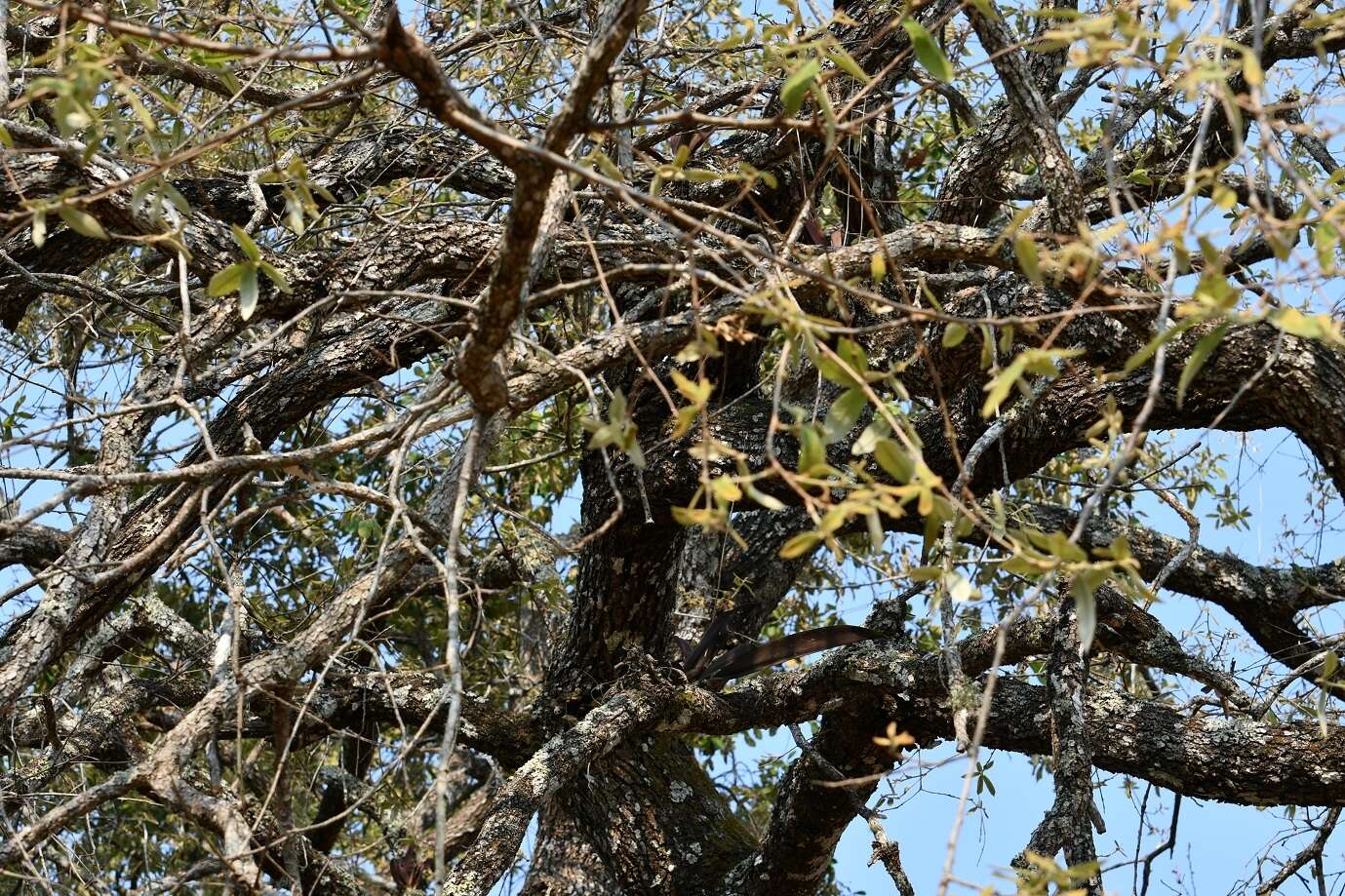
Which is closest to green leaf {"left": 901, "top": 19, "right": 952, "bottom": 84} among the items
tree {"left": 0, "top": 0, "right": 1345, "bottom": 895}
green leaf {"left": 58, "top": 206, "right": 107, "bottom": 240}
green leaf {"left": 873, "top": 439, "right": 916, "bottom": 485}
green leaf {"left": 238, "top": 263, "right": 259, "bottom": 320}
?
tree {"left": 0, "top": 0, "right": 1345, "bottom": 895}

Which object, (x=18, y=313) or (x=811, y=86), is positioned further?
(x=18, y=313)

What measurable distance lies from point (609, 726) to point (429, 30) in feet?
6.66

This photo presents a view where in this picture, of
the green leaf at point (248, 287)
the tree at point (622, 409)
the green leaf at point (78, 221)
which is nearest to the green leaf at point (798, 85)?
the tree at point (622, 409)

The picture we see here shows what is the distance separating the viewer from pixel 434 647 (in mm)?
5719

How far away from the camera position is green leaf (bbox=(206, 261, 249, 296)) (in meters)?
1.91

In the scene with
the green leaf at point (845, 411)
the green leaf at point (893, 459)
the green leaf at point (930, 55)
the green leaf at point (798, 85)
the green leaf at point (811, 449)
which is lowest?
the green leaf at point (811, 449)

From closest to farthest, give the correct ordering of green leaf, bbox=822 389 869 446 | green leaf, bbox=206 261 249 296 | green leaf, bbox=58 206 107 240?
1. green leaf, bbox=822 389 869 446
2. green leaf, bbox=58 206 107 240
3. green leaf, bbox=206 261 249 296

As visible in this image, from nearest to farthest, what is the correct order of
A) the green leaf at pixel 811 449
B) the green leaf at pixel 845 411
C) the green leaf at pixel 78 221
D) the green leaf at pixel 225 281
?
the green leaf at pixel 811 449 < the green leaf at pixel 845 411 < the green leaf at pixel 78 221 < the green leaf at pixel 225 281

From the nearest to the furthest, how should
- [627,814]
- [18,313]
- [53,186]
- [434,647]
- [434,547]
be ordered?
1. [53,186]
2. [434,547]
3. [18,313]
4. [627,814]
5. [434,647]

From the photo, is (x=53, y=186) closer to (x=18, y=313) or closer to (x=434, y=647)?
(x=18, y=313)

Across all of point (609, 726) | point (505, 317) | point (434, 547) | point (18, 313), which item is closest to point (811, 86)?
point (505, 317)

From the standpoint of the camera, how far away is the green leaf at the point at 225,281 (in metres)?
1.91

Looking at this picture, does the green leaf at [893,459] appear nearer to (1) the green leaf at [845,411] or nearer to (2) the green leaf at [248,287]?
(1) the green leaf at [845,411]

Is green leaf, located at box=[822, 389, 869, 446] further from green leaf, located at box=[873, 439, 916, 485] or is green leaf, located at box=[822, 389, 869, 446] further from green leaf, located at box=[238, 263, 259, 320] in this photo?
green leaf, located at box=[238, 263, 259, 320]
